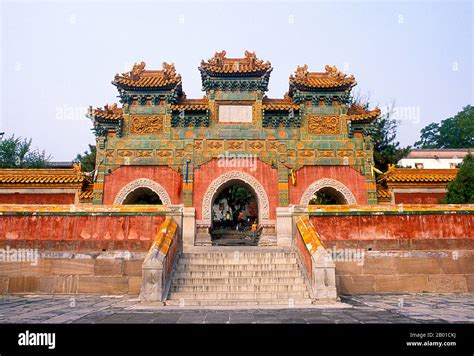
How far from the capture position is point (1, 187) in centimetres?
1543

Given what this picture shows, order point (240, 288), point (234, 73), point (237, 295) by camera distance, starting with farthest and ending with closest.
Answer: point (234, 73) → point (240, 288) → point (237, 295)

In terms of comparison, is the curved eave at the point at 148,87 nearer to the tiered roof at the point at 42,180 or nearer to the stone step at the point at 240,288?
the tiered roof at the point at 42,180

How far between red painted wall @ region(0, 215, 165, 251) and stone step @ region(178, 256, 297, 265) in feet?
4.18

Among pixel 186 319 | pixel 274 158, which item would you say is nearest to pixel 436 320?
pixel 186 319

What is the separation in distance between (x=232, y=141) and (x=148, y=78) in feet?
15.7

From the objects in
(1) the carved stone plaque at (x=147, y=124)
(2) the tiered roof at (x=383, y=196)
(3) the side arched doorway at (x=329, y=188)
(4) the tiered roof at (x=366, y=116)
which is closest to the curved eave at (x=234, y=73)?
(1) the carved stone plaque at (x=147, y=124)

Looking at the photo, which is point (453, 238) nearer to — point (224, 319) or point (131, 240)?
point (224, 319)

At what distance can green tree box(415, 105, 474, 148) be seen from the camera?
41.2 m

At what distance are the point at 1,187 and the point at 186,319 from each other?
13.4 m

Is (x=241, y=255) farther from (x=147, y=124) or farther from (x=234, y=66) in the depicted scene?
(x=234, y=66)

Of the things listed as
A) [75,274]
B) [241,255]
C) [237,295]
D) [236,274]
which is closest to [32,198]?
[75,274]

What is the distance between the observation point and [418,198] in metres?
15.8

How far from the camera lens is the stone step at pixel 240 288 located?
8.69 meters
